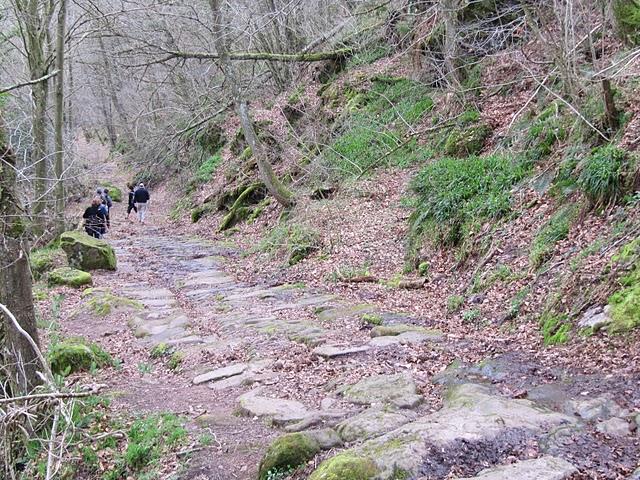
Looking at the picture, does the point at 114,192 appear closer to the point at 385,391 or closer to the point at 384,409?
the point at 385,391

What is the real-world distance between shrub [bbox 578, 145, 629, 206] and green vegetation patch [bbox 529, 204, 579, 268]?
0.41 m

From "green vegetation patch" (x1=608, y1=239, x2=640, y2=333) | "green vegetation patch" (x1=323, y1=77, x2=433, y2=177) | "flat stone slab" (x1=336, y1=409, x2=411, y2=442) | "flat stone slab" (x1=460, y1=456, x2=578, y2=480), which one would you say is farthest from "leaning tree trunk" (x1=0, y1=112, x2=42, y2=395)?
"green vegetation patch" (x1=323, y1=77, x2=433, y2=177)

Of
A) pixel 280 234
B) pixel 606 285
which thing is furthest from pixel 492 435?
pixel 280 234

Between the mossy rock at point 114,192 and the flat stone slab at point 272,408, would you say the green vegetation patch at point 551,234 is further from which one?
the mossy rock at point 114,192

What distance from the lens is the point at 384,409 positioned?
4746 millimetres

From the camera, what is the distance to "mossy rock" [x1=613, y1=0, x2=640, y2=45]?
964 centimetres

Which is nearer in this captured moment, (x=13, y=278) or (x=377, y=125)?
(x=13, y=278)

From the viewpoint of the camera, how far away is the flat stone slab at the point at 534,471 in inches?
131

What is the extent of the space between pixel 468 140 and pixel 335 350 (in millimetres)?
7597

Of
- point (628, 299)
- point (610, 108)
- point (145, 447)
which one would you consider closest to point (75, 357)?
point (145, 447)

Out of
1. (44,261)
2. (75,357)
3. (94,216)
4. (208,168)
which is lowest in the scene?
(75,357)

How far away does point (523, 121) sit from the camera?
11414 millimetres

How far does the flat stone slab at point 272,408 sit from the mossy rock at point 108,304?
15.8ft

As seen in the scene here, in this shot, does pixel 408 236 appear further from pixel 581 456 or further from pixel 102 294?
pixel 581 456
